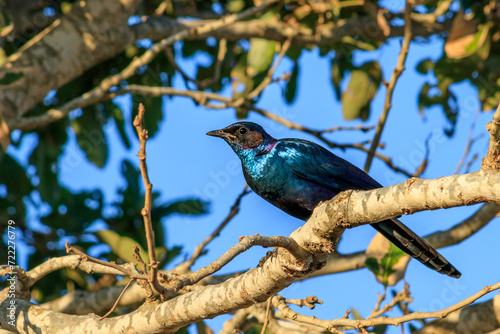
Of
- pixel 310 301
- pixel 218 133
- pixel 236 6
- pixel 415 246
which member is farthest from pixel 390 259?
pixel 236 6

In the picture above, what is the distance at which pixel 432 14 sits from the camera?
210 inches

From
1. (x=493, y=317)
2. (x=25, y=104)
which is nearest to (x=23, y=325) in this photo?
(x=25, y=104)

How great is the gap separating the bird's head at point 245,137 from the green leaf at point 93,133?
152 centimetres

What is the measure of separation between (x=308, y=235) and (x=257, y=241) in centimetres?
42

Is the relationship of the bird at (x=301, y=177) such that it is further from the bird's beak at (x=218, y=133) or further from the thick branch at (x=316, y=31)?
the thick branch at (x=316, y=31)

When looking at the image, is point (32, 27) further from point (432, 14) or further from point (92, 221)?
point (432, 14)

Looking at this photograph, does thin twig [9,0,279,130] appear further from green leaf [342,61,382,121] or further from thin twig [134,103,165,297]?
thin twig [134,103,165,297]

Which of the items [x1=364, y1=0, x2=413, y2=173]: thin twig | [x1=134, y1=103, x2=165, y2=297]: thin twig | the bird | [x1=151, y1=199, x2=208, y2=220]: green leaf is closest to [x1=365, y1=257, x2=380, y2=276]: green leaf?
the bird

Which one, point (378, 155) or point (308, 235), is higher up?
point (378, 155)

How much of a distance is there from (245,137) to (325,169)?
600 mm

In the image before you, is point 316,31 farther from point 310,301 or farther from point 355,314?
point 310,301

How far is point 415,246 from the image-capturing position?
3.38 metres

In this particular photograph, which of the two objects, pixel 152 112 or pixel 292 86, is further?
pixel 292 86

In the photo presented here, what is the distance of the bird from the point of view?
11.7 feet
